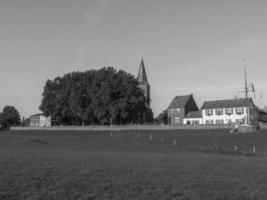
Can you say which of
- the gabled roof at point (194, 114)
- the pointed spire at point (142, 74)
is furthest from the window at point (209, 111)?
the pointed spire at point (142, 74)

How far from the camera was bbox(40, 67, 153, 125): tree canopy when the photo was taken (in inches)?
3652

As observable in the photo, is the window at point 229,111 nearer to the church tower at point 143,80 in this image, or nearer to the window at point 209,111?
the window at point 209,111

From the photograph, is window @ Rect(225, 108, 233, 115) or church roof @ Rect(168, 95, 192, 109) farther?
church roof @ Rect(168, 95, 192, 109)

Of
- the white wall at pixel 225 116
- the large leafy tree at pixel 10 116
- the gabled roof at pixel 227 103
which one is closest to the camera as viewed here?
the white wall at pixel 225 116

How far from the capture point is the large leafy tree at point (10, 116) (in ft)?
527

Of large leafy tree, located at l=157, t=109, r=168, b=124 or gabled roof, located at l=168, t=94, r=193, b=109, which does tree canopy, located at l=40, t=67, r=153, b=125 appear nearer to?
gabled roof, located at l=168, t=94, r=193, b=109

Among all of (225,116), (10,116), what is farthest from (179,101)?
(10,116)

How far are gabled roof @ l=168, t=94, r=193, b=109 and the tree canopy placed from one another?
20.9 m

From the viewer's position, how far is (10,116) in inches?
Answer: 6407

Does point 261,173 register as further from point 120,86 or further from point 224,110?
point 224,110

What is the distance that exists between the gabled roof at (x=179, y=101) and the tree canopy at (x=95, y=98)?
2087cm

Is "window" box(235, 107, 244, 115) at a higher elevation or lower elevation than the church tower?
lower

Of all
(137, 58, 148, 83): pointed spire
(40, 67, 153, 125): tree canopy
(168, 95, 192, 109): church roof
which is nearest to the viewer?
(40, 67, 153, 125): tree canopy

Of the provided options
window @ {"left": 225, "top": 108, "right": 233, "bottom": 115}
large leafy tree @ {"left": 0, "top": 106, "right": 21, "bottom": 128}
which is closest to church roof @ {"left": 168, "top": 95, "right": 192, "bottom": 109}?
window @ {"left": 225, "top": 108, "right": 233, "bottom": 115}
